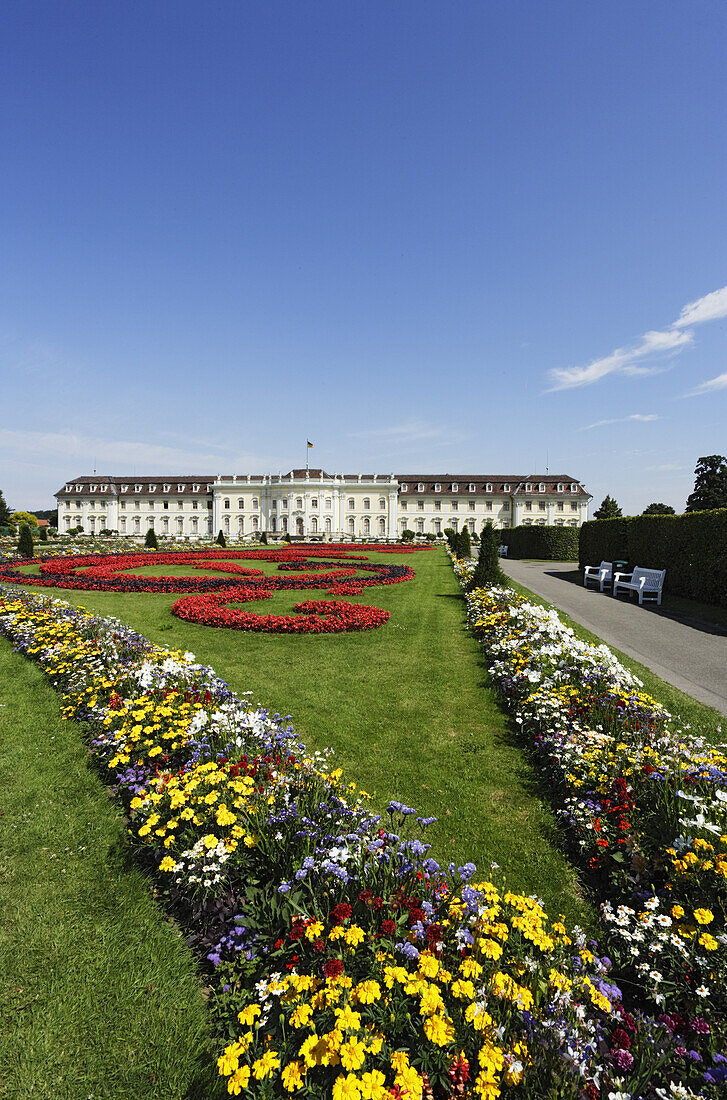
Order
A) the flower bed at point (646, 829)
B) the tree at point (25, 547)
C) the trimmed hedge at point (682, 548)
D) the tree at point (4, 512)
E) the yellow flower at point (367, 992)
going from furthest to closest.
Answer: the tree at point (4, 512) < the tree at point (25, 547) < the trimmed hedge at point (682, 548) < the flower bed at point (646, 829) < the yellow flower at point (367, 992)

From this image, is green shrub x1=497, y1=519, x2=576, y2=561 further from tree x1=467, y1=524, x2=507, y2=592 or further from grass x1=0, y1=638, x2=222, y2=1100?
grass x1=0, y1=638, x2=222, y2=1100

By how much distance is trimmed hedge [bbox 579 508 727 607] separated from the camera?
39.9ft

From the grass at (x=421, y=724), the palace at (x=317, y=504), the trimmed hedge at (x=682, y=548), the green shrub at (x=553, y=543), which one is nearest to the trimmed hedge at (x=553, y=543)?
the green shrub at (x=553, y=543)

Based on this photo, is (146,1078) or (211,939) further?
(211,939)

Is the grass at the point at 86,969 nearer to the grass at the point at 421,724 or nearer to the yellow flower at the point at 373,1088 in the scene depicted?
the yellow flower at the point at 373,1088

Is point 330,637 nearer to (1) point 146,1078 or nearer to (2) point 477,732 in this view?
(2) point 477,732

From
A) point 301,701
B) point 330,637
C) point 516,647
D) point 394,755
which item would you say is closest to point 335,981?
point 394,755

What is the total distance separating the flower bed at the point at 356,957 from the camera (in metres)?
1.71

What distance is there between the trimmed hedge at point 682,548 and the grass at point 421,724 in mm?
7177

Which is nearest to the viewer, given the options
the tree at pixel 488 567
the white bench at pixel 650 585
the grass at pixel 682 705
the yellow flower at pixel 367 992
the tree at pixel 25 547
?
the yellow flower at pixel 367 992

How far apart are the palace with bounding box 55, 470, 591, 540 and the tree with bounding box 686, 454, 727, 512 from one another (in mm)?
18480

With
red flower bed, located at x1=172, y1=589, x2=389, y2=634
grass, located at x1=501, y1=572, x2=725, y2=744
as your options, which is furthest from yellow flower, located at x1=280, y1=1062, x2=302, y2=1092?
red flower bed, located at x1=172, y1=589, x2=389, y2=634

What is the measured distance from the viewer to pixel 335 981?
187cm

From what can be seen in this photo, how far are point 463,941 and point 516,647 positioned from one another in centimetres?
484
